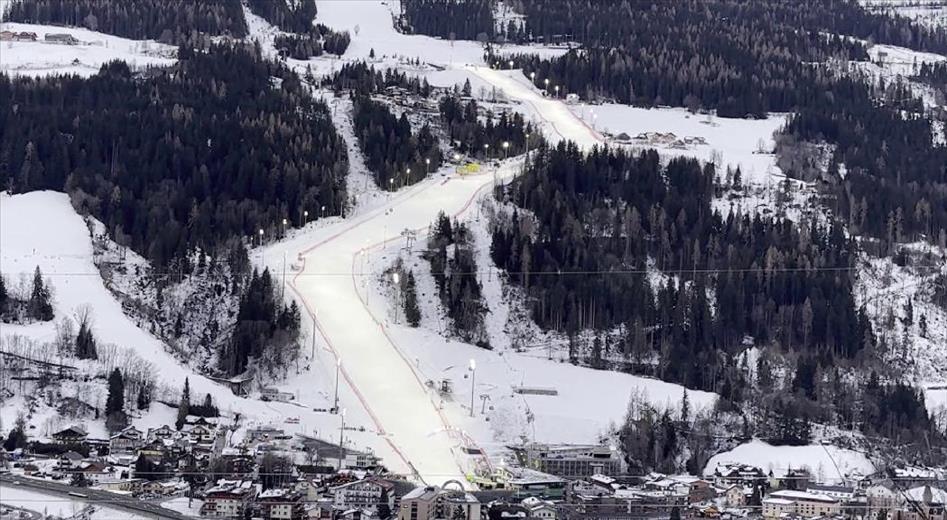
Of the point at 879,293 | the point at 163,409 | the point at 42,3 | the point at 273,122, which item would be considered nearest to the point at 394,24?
the point at 42,3

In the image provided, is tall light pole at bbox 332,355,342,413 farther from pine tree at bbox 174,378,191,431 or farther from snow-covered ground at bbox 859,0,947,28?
snow-covered ground at bbox 859,0,947,28

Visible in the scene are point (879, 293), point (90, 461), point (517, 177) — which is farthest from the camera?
point (517, 177)

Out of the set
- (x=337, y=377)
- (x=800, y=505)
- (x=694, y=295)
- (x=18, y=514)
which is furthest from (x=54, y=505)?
(x=694, y=295)

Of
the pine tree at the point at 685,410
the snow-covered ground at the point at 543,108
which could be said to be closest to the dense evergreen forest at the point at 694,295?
the pine tree at the point at 685,410

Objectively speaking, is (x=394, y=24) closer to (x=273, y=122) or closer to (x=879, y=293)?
(x=273, y=122)

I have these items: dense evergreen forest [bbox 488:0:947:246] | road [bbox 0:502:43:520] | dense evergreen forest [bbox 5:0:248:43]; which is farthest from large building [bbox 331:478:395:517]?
dense evergreen forest [bbox 5:0:248:43]

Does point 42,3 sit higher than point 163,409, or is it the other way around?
point 42,3
